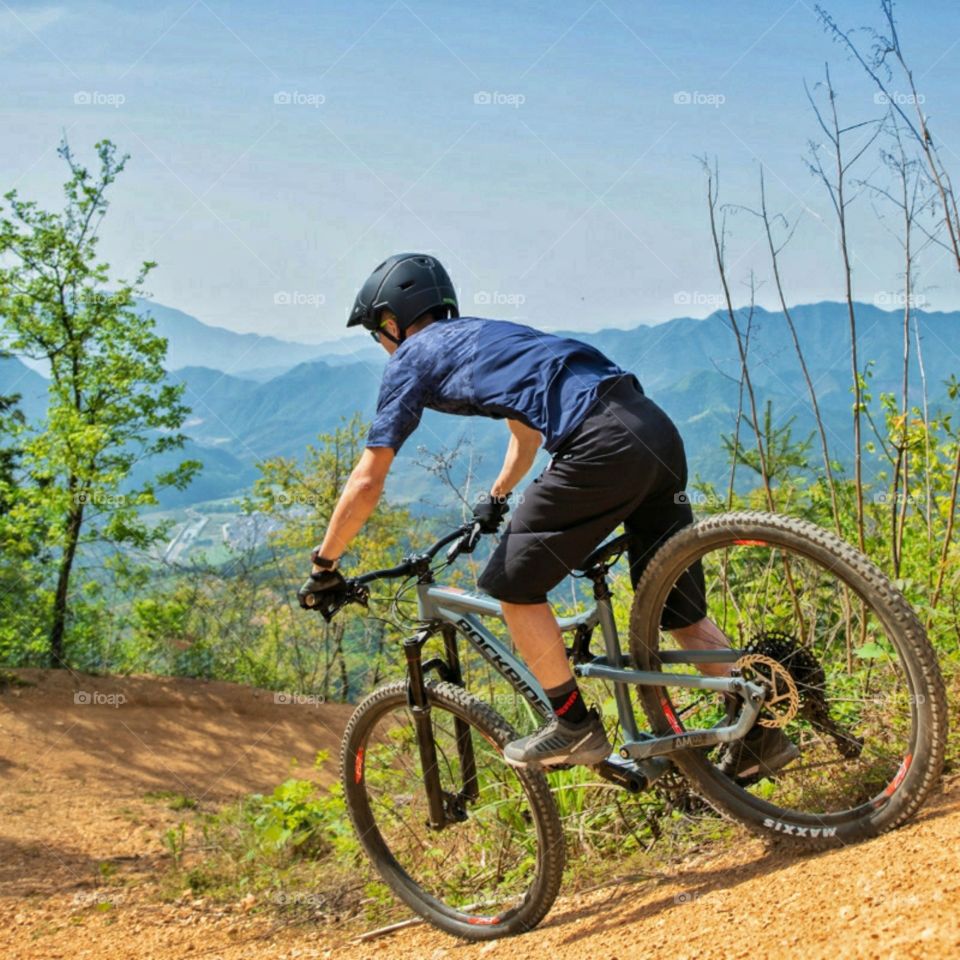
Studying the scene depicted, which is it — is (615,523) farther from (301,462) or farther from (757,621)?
(301,462)

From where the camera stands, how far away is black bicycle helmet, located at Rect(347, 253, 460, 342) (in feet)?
11.5

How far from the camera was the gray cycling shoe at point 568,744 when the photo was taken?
3273mm

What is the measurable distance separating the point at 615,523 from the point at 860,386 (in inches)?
94.5

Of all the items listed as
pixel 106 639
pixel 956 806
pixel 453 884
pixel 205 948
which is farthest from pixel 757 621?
pixel 106 639

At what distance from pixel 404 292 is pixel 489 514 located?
2.63ft

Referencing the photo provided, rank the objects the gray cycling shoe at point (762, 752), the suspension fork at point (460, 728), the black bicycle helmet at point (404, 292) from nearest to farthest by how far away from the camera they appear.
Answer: the gray cycling shoe at point (762, 752), the black bicycle helmet at point (404, 292), the suspension fork at point (460, 728)

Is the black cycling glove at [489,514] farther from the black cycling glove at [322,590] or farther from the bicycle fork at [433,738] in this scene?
the black cycling glove at [322,590]

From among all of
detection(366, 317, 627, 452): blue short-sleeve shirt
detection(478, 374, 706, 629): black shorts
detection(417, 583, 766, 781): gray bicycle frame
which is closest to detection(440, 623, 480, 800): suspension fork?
detection(417, 583, 766, 781): gray bicycle frame

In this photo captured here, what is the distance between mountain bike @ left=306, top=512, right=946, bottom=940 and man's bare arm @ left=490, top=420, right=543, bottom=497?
1.08 feet

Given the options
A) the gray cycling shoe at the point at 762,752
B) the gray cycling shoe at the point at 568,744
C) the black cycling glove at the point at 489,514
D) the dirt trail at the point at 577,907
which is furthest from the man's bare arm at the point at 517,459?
the dirt trail at the point at 577,907

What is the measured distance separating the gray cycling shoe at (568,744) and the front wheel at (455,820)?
0.48 ft

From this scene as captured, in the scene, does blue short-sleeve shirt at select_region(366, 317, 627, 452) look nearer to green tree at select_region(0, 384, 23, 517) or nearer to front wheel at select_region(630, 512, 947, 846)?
front wheel at select_region(630, 512, 947, 846)

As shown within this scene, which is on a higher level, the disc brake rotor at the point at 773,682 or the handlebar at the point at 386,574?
the handlebar at the point at 386,574

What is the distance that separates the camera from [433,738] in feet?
12.3
